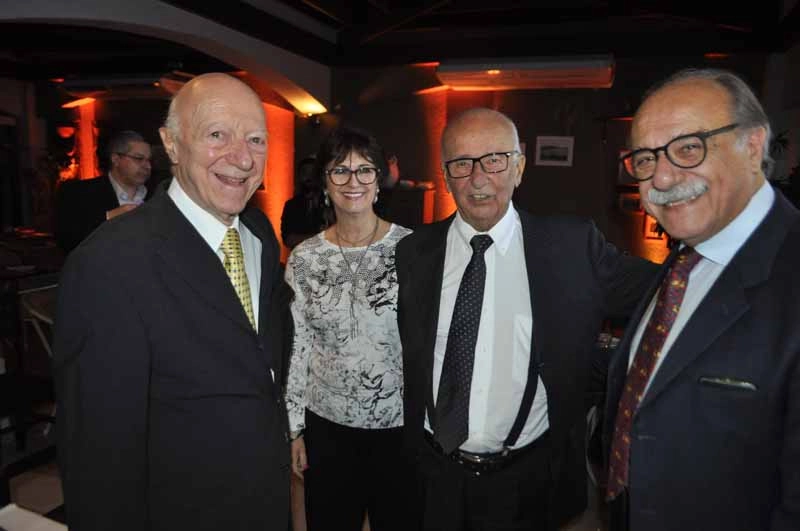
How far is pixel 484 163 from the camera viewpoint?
1.80 m

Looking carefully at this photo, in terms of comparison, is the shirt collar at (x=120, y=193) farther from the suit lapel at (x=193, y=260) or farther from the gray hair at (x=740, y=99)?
the gray hair at (x=740, y=99)

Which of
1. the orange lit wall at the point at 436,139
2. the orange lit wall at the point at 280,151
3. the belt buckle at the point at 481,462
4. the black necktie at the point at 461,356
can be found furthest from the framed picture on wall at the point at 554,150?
the belt buckle at the point at 481,462

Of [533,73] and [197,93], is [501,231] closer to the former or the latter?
[197,93]

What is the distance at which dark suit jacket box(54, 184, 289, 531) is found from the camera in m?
1.16

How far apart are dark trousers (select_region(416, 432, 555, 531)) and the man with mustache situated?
44 centimetres

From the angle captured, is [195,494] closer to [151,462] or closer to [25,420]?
[151,462]

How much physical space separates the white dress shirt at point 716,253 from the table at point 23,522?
5.63ft

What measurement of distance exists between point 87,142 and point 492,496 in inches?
431

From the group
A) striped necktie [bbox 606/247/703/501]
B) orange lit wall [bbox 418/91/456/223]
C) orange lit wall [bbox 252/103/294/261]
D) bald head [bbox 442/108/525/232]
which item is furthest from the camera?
orange lit wall [bbox 252/103/294/261]

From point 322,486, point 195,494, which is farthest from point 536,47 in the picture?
point 195,494

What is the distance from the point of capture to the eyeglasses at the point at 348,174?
2041 mm

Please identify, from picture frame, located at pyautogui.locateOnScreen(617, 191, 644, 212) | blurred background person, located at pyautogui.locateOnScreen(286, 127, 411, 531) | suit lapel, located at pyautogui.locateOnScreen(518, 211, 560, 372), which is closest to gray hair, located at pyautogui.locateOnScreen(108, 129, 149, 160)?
blurred background person, located at pyautogui.locateOnScreen(286, 127, 411, 531)

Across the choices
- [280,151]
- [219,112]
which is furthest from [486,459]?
[280,151]

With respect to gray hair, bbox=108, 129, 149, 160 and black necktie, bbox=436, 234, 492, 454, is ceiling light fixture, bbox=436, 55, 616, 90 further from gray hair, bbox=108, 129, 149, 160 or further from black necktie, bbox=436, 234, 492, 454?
black necktie, bbox=436, 234, 492, 454
